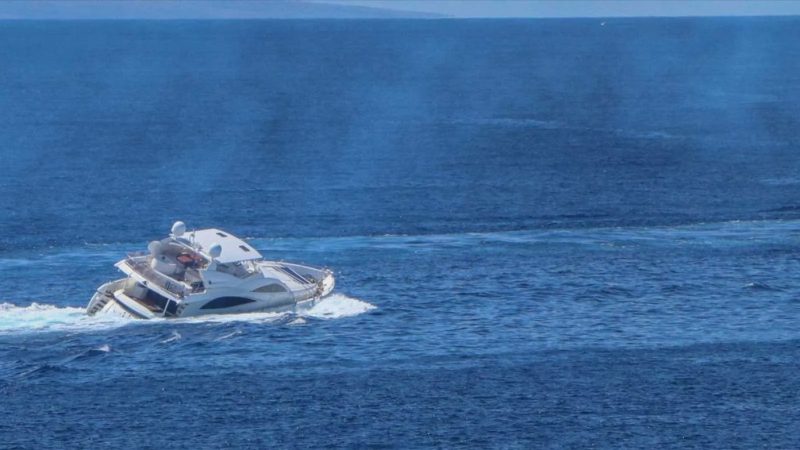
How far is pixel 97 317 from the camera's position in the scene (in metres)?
94.9

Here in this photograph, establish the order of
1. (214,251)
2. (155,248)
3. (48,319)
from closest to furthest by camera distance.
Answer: (48,319)
(214,251)
(155,248)

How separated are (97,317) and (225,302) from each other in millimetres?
7884

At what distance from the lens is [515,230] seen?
12531 cm

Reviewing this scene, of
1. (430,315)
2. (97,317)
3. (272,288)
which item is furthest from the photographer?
(272,288)

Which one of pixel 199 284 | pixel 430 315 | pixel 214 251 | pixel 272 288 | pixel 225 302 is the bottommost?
pixel 430 315

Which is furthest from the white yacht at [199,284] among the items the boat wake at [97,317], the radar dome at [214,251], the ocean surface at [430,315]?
the ocean surface at [430,315]

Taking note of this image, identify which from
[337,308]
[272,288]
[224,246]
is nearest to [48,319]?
[224,246]

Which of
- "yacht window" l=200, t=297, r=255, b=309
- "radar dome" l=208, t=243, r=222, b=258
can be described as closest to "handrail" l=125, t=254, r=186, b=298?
"yacht window" l=200, t=297, r=255, b=309

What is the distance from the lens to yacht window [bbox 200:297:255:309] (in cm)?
9619

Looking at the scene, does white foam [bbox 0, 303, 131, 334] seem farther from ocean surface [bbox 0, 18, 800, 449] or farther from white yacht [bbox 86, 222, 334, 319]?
white yacht [bbox 86, 222, 334, 319]

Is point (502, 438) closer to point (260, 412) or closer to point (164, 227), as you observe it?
point (260, 412)

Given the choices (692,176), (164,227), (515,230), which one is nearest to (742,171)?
(692,176)

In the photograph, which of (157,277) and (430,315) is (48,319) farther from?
(430,315)

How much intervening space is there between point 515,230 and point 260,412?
49.7m
